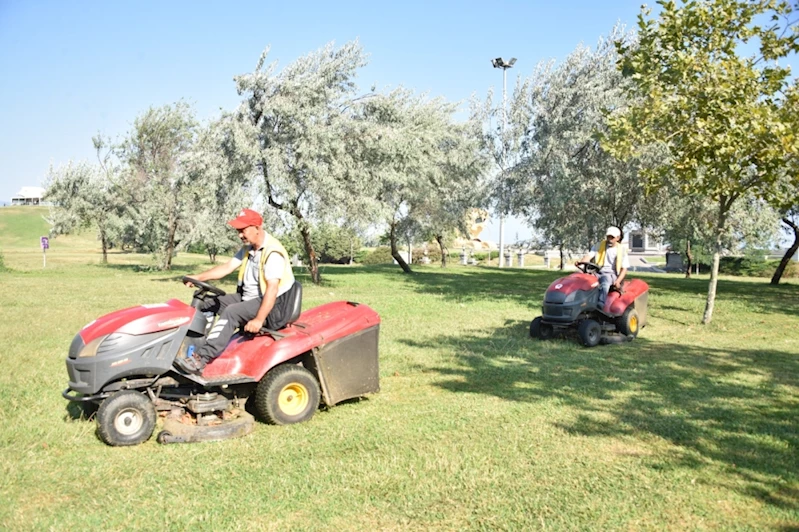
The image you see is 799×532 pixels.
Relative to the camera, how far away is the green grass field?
444 cm

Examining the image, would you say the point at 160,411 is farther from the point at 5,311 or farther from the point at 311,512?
the point at 5,311

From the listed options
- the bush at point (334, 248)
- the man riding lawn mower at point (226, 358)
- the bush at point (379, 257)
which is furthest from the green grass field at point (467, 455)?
the bush at point (379, 257)

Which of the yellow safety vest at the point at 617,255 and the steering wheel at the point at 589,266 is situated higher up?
the yellow safety vest at the point at 617,255

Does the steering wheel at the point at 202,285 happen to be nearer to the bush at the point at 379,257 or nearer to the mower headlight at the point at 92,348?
the mower headlight at the point at 92,348

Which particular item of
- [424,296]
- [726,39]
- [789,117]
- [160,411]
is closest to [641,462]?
[160,411]

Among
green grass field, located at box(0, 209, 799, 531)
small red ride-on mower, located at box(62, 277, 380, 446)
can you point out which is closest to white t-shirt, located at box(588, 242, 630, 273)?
green grass field, located at box(0, 209, 799, 531)

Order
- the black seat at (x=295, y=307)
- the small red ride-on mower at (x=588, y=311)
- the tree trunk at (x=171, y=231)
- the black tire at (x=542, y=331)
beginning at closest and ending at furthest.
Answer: the black seat at (x=295, y=307)
the small red ride-on mower at (x=588, y=311)
the black tire at (x=542, y=331)
the tree trunk at (x=171, y=231)

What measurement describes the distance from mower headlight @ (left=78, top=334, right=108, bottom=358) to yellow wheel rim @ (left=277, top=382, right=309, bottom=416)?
162 cm

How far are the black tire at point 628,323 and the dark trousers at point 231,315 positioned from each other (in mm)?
6542

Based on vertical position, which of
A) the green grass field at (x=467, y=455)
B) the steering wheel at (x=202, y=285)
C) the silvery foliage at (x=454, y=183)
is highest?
the silvery foliage at (x=454, y=183)

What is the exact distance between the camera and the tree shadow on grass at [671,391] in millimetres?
5496

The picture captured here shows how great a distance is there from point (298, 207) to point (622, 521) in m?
19.8

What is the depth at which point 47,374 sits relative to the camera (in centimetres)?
843

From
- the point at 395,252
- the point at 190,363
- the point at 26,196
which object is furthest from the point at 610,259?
the point at 26,196
